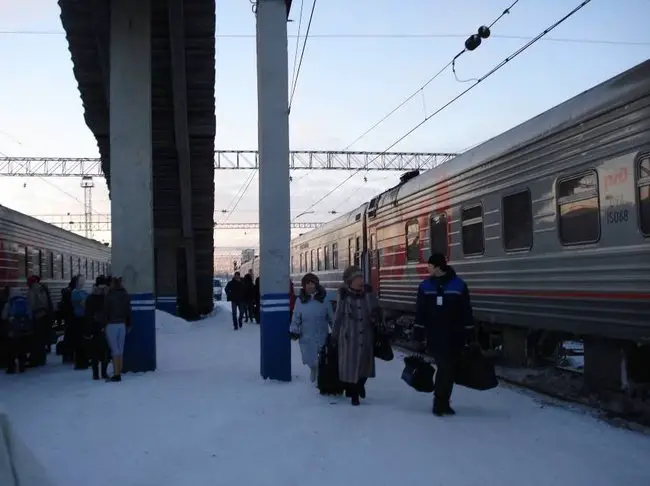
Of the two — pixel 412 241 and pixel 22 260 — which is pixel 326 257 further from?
pixel 22 260

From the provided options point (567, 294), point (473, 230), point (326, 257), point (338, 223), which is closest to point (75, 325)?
point (473, 230)

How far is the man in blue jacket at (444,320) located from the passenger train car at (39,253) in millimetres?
10694

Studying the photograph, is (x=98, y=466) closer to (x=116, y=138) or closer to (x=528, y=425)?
(x=528, y=425)

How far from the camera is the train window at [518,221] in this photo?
32.1ft

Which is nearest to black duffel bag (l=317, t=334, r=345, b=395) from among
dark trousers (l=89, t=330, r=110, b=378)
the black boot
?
the black boot

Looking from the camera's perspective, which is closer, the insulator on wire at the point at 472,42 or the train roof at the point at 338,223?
the insulator on wire at the point at 472,42

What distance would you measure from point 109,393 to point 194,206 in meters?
16.5

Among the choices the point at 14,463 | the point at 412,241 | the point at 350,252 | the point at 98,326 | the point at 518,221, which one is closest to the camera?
the point at 14,463

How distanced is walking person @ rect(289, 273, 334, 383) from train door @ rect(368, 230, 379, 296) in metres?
7.79

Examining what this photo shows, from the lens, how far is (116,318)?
1113cm

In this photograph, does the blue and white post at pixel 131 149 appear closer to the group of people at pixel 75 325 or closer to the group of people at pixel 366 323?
the group of people at pixel 75 325

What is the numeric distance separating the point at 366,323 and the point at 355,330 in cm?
15

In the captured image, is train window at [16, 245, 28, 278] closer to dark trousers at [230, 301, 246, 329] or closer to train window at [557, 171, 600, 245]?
dark trousers at [230, 301, 246, 329]

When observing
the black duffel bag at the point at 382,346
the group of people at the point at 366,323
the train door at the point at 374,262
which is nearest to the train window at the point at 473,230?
the group of people at the point at 366,323
